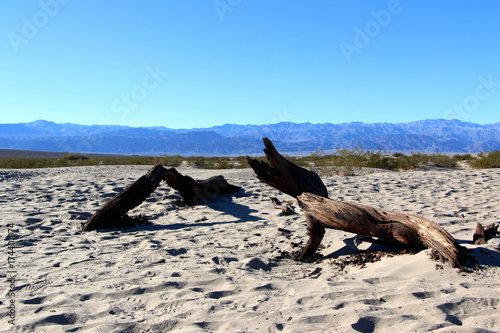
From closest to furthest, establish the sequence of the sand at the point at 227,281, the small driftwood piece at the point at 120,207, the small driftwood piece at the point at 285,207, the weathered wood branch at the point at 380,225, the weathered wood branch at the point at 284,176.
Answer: the sand at the point at 227,281 → the weathered wood branch at the point at 380,225 → the weathered wood branch at the point at 284,176 → the small driftwood piece at the point at 120,207 → the small driftwood piece at the point at 285,207

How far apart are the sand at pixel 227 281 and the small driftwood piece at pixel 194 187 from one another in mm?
1173

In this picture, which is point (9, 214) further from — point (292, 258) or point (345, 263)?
point (345, 263)

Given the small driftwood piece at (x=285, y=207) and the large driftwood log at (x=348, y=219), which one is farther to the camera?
the small driftwood piece at (x=285, y=207)

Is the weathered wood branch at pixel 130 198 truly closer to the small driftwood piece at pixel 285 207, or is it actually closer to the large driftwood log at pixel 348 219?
the small driftwood piece at pixel 285 207

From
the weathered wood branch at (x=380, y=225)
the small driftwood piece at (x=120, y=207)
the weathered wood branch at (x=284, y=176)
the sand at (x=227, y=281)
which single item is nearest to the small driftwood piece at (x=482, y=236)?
the sand at (x=227, y=281)

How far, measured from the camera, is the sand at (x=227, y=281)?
250 centimetres

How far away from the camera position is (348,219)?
151 inches

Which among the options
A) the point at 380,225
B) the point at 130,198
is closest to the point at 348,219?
the point at 380,225

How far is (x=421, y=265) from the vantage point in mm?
3307

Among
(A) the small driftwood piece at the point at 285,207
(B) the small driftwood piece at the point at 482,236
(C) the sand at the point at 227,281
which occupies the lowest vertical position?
(C) the sand at the point at 227,281

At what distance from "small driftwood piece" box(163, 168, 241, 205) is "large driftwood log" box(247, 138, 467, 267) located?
3.47 metres

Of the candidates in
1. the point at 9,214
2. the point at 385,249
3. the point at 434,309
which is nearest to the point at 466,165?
the point at 385,249

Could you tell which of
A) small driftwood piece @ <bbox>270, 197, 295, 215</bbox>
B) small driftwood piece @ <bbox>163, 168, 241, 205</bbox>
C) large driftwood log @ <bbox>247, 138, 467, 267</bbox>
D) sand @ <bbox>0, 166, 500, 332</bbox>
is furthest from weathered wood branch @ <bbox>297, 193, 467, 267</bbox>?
small driftwood piece @ <bbox>163, 168, 241, 205</bbox>

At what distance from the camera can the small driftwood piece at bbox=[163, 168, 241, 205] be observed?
299 inches
